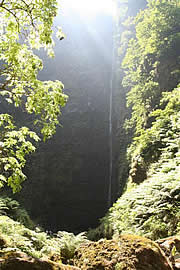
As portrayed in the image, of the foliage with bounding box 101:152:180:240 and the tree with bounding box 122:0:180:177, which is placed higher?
Result: the tree with bounding box 122:0:180:177

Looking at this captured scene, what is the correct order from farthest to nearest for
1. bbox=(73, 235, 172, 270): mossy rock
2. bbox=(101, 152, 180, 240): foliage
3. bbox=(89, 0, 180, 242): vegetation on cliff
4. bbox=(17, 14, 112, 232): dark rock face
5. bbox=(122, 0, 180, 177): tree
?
bbox=(17, 14, 112, 232): dark rock face < bbox=(122, 0, 180, 177): tree < bbox=(89, 0, 180, 242): vegetation on cliff < bbox=(101, 152, 180, 240): foliage < bbox=(73, 235, 172, 270): mossy rock

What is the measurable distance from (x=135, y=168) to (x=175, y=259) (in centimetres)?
700

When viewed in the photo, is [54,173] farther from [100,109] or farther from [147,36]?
[147,36]

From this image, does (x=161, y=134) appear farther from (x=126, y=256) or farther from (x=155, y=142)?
(x=126, y=256)

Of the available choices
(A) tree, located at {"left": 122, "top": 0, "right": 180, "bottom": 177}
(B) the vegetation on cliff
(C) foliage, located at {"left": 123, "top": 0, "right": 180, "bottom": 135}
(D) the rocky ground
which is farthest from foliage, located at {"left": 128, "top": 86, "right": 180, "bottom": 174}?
(D) the rocky ground

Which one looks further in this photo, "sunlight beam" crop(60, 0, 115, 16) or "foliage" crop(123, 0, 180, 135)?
"sunlight beam" crop(60, 0, 115, 16)

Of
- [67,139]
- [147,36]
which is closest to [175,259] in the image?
[147,36]

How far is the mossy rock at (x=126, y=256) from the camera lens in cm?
236

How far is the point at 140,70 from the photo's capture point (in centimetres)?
1491

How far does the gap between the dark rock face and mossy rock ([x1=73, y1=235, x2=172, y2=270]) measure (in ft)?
43.0

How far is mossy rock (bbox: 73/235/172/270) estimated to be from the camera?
2.36m

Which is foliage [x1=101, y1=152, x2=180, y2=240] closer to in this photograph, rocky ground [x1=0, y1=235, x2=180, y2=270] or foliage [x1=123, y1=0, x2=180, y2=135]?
rocky ground [x1=0, y1=235, x2=180, y2=270]

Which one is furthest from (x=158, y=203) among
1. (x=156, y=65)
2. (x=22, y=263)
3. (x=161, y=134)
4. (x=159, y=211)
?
(x=156, y=65)

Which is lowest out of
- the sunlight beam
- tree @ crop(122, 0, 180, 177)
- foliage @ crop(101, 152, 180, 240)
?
foliage @ crop(101, 152, 180, 240)
